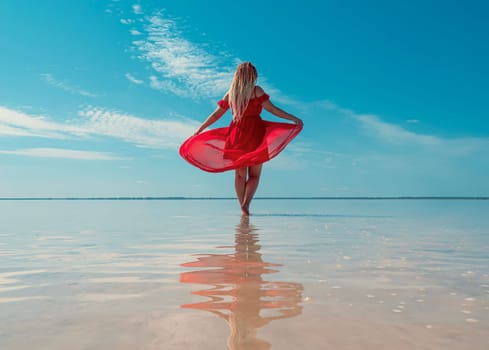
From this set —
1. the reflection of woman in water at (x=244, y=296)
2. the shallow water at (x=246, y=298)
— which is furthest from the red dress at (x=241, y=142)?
the reflection of woman in water at (x=244, y=296)

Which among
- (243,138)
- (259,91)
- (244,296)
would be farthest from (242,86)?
(244,296)

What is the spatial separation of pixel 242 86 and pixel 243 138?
1.15 metres

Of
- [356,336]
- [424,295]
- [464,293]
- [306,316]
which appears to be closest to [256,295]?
[306,316]

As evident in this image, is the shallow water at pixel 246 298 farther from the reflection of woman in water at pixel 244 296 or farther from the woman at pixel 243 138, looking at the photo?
the woman at pixel 243 138

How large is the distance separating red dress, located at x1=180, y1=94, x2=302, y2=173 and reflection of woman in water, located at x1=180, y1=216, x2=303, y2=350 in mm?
5434

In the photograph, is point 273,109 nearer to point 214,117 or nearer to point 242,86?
point 242,86

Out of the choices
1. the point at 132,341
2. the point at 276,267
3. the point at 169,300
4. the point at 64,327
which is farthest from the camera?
the point at 276,267

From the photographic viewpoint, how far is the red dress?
877 centimetres

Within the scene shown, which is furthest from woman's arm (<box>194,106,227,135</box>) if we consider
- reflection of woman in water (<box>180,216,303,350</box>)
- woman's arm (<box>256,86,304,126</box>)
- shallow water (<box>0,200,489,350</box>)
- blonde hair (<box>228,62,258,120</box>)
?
reflection of woman in water (<box>180,216,303,350</box>)

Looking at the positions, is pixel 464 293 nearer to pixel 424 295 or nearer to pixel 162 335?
pixel 424 295

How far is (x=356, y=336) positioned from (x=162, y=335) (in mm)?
713

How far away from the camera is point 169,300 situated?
2.11 metres

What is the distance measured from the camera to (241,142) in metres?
9.09

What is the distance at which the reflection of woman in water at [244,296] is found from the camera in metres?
1.64
